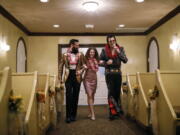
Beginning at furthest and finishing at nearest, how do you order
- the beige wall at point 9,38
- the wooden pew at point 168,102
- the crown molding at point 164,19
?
1. the crown molding at point 164,19
2. the beige wall at point 9,38
3. the wooden pew at point 168,102

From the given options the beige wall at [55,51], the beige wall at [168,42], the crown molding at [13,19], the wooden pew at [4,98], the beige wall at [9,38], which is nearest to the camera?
the wooden pew at [4,98]

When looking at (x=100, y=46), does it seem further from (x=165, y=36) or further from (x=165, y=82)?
(x=165, y=82)

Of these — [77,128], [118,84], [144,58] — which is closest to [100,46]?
[144,58]

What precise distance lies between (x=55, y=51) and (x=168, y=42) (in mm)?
3299

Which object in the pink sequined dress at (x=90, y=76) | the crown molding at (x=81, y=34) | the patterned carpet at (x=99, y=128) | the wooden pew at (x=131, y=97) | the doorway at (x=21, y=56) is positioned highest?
the crown molding at (x=81, y=34)

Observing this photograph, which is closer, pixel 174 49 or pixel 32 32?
pixel 174 49

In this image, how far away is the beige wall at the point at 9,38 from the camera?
4.65m

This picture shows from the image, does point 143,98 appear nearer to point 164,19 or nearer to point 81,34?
Answer: point 164,19

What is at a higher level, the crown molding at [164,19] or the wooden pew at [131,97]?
the crown molding at [164,19]

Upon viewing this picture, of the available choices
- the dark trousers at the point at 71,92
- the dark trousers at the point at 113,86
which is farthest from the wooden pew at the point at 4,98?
the dark trousers at the point at 113,86

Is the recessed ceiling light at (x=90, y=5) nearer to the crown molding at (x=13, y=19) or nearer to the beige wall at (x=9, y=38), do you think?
the crown molding at (x=13, y=19)

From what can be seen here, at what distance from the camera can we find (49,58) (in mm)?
6883

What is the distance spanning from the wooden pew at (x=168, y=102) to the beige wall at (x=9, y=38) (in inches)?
133

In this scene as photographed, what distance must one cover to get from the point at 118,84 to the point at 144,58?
388 centimetres
